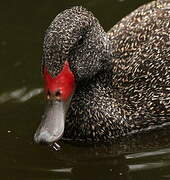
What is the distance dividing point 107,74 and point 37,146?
1119mm

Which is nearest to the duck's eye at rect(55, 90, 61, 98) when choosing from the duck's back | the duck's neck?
the duck's neck

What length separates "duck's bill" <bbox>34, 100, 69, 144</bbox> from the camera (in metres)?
8.85

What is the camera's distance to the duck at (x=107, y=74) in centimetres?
921

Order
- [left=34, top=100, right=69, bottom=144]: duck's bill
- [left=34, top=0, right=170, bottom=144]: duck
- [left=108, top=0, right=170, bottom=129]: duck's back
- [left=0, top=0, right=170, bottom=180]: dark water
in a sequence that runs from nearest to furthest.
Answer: [left=34, top=100, right=69, bottom=144]: duck's bill
[left=34, top=0, right=170, bottom=144]: duck
[left=0, top=0, right=170, bottom=180]: dark water
[left=108, top=0, right=170, bottom=129]: duck's back

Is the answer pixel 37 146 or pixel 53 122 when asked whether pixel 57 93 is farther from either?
pixel 37 146

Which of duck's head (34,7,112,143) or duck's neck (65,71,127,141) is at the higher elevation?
duck's head (34,7,112,143)

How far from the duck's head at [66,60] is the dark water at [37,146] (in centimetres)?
65

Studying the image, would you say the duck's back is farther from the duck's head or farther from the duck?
the duck's head

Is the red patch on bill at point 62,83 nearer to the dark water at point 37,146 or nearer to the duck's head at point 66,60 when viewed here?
the duck's head at point 66,60

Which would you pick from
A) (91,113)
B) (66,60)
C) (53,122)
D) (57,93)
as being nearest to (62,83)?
(57,93)

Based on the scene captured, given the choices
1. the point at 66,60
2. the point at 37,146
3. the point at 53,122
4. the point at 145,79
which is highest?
the point at 66,60

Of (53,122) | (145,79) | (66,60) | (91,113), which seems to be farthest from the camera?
(145,79)

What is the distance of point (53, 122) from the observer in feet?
29.5

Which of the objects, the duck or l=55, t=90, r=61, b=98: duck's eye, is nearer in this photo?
l=55, t=90, r=61, b=98: duck's eye
